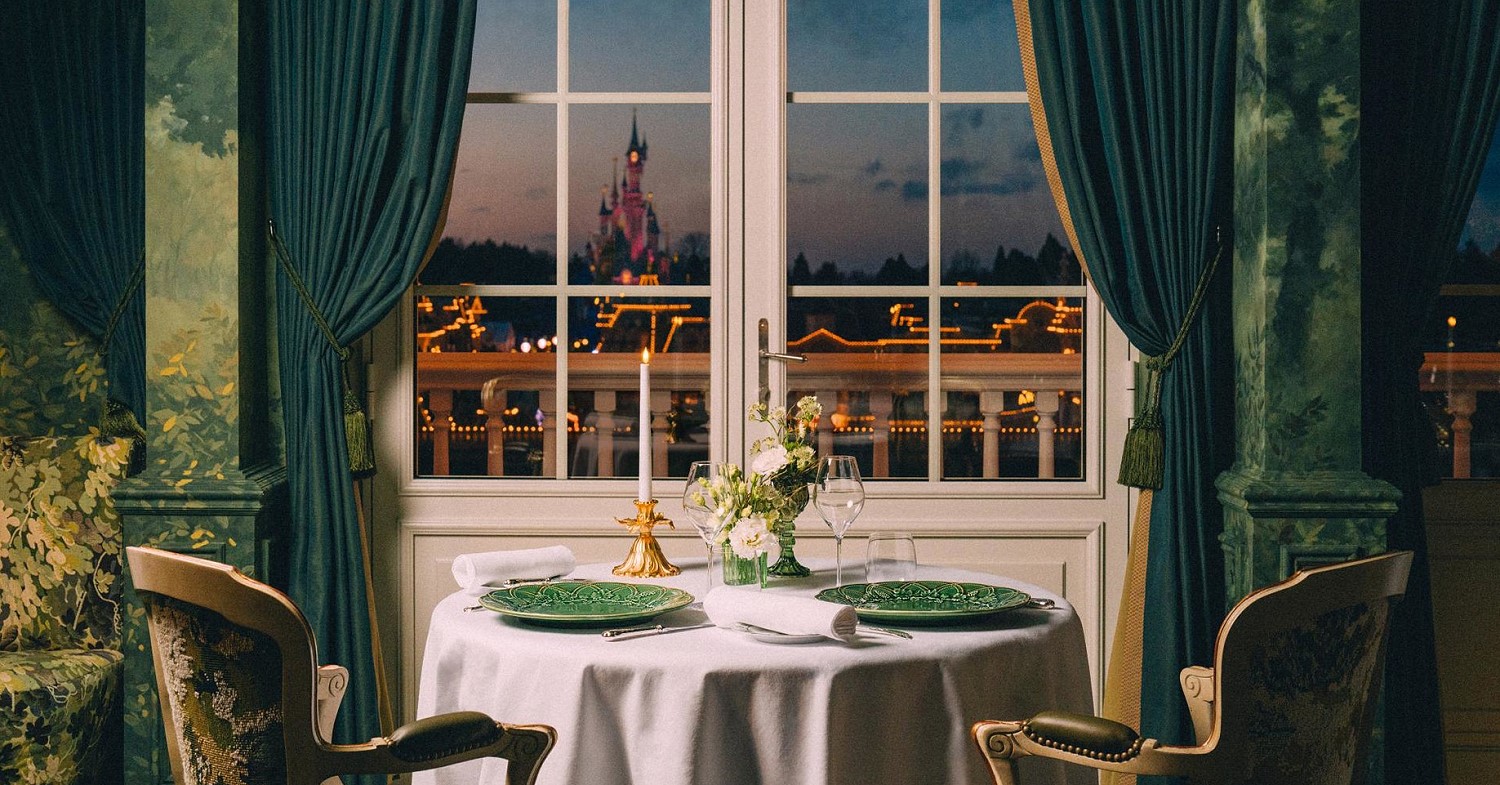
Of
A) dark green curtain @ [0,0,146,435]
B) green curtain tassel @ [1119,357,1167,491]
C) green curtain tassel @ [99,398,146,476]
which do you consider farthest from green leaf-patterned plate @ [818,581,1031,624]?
dark green curtain @ [0,0,146,435]

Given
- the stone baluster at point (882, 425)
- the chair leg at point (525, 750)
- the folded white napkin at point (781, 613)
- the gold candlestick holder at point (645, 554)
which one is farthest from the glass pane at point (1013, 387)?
the chair leg at point (525, 750)

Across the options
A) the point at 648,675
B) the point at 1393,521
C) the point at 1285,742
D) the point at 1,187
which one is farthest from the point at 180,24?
the point at 1393,521

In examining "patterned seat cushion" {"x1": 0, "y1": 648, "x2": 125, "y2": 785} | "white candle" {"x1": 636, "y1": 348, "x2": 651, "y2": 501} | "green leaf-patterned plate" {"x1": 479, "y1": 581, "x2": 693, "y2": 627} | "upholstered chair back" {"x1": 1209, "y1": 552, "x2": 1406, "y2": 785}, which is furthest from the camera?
"patterned seat cushion" {"x1": 0, "y1": 648, "x2": 125, "y2": 785}

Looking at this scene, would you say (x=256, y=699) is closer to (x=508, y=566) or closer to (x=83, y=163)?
(x=508, y=566)

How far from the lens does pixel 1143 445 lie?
282 cm

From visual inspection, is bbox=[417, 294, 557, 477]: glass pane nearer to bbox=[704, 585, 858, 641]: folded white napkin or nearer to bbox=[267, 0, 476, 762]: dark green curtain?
bbox=[267, 0, 476, 762]: dark green curtain

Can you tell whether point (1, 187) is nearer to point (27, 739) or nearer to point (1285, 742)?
point (27, 739)

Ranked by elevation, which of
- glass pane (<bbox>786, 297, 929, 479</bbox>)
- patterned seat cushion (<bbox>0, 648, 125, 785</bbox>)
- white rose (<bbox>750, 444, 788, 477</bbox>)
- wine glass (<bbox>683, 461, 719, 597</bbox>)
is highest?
glass pane (<bbox>786, 297, 929, 479</bbox>)

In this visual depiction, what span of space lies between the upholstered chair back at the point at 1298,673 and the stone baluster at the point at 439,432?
7.25ft

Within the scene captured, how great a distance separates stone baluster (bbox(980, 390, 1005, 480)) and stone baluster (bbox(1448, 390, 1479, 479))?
1.19 metres

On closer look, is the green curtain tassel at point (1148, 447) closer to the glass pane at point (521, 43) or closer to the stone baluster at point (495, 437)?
the stone baluster at point (495, 437)

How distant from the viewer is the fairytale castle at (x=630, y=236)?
3182mm

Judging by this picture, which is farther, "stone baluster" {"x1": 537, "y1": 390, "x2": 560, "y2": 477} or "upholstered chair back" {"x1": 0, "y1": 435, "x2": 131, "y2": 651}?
"stone baluster" {"x1": 537, "y1": 390, "x2": 560, "y2": 477}

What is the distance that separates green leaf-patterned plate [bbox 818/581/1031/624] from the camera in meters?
1.78
